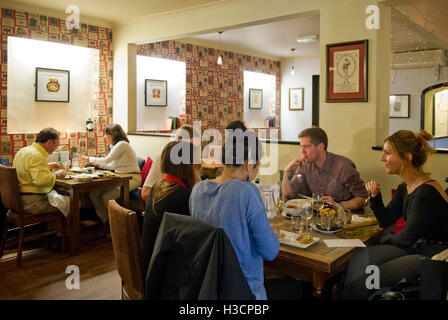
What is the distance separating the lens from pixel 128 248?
1880 mm

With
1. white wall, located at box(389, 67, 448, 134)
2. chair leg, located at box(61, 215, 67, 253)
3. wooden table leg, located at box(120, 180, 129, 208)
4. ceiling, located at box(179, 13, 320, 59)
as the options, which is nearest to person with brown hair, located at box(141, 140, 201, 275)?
chair leg, located at box(61, 215, 67, 253)

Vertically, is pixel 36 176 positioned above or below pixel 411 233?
above

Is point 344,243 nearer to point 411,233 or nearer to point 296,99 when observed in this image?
point 411,233

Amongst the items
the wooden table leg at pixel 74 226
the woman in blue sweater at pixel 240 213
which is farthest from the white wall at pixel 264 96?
the woman in blue sweater at pixel 240 213

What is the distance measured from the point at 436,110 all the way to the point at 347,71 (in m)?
5.05

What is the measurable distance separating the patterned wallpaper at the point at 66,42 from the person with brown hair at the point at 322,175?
3.62 meters

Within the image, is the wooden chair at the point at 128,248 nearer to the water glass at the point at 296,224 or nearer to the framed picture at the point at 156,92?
the water glass at the point at 296,224

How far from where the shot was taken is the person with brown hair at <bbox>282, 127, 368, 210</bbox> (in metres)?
2.76

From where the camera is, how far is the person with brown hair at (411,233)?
1.96 metres

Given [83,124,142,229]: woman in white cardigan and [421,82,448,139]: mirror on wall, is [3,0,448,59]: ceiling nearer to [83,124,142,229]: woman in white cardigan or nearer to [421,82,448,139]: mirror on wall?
[421,82,448,139]: mirror on wall

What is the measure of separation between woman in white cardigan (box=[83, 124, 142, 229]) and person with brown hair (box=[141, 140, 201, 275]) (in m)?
2.62

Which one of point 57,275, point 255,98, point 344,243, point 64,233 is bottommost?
point 57,275

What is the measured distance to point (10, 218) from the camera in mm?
3590

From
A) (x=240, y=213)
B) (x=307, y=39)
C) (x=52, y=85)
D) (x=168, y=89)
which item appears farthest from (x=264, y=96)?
(x=240, y=213)
